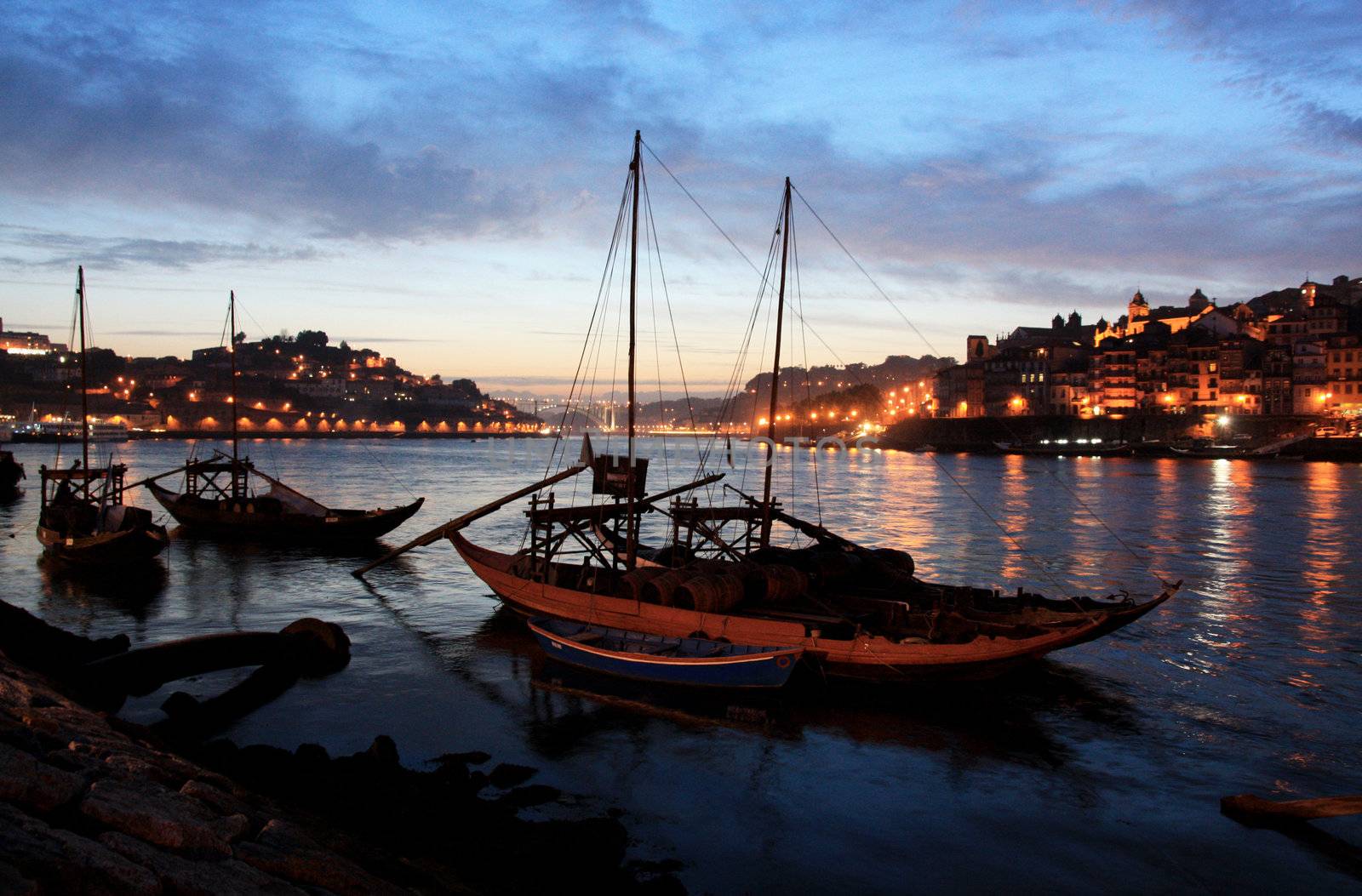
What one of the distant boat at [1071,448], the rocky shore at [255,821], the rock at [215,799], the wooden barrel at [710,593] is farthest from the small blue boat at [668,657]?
the distant boat at [1071,448]

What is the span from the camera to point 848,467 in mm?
111562

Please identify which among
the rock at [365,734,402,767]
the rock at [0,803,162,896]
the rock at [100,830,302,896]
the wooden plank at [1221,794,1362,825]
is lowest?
the wooden plank at [1221,794,1362,825]

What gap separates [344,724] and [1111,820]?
11.0m

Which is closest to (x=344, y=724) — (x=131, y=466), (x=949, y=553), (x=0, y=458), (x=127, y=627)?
(x=127, y=627)

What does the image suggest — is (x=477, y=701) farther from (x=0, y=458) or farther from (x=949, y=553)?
(x=0, y=458)

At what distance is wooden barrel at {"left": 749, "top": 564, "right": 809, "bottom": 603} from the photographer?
17.8m

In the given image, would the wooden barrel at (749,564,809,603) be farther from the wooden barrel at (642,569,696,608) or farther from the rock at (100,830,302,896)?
the rock at (100,830,302,896)

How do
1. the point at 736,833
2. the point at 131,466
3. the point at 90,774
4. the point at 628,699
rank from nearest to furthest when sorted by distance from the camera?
the point at 90,774 → the point at 736,833 → the point at 628,699 → the point at 131,466

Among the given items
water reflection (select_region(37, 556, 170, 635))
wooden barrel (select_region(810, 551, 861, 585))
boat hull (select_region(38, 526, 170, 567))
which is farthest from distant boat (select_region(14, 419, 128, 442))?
wooden barrel (select_region(810, 551, 861, 585))

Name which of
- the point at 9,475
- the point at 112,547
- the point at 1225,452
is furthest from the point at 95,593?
the point at 1225,452

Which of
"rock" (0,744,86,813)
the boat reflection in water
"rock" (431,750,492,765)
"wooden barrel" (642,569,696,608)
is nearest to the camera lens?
"rock" (0,744,86,813)

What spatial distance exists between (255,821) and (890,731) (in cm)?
982

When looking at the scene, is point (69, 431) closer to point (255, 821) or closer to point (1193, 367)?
point (1193, 367)

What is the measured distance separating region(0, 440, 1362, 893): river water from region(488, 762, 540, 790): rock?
377 mm
